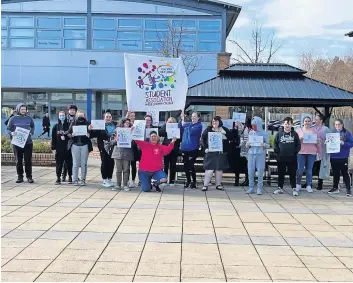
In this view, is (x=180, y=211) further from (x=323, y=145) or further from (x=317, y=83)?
(x=317, y=83)

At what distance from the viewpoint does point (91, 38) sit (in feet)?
94.0

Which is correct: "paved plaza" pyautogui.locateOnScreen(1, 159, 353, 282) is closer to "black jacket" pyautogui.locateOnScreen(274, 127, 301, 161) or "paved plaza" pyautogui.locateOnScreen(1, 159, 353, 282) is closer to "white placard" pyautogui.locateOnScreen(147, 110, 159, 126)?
"black jacket" pyautogui.locateOnScreen(274, 127, 301, 161)

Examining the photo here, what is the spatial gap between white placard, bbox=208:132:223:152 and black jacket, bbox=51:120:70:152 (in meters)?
3.54

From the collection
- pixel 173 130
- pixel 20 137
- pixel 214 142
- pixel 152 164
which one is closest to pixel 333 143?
pixel 214 142

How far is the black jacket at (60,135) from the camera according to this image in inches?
439

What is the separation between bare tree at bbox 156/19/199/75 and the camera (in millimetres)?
25975

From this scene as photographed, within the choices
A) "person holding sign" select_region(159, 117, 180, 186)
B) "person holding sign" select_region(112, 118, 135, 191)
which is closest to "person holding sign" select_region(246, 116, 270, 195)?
"person holding sign" select_region(159, 117, 180, 186)

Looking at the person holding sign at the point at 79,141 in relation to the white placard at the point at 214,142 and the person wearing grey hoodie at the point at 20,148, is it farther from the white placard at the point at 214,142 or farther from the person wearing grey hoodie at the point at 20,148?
the white placard at the point at 214,142

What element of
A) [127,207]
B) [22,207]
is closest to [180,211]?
[127,207]

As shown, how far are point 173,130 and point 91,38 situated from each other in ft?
64.2

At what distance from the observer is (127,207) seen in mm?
8531

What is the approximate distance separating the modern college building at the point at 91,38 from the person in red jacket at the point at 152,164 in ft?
59.5

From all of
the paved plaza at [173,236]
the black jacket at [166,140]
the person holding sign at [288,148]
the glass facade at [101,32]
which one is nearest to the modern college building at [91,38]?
the glass facade at [101,32]

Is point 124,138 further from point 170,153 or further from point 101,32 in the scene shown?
point 101,32
